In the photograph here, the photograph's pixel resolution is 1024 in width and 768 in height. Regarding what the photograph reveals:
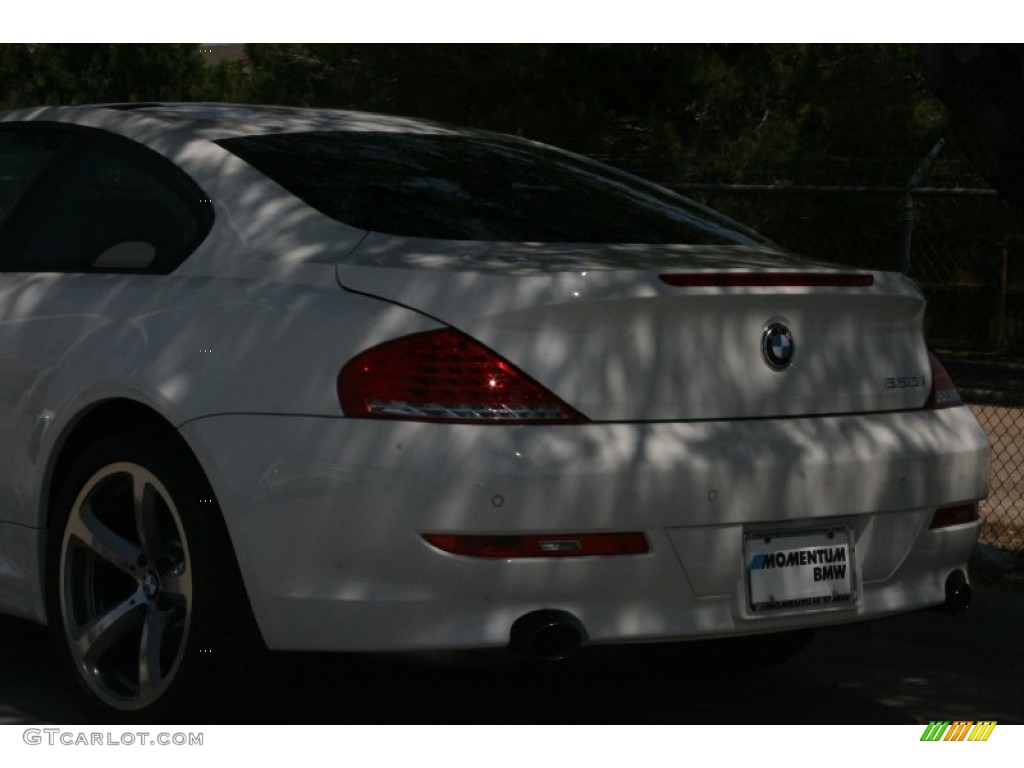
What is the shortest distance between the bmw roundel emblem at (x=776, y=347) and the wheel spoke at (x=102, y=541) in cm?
162

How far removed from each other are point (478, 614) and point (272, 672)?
0.61m

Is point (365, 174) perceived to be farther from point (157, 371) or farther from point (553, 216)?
point (157, 371)

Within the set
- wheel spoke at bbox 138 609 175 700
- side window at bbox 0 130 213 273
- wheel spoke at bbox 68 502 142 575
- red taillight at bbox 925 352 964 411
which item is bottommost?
wheel spoke at bbox 138 609 175 700

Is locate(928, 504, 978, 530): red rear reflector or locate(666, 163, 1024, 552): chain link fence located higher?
locate(928, 504, 978, 530): red rear reflector

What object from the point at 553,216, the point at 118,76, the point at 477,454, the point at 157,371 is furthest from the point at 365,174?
the point at 118,76

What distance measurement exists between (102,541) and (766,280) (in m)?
1.77

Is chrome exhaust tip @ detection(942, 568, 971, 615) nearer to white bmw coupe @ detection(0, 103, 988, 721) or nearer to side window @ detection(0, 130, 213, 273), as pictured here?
white bmw coupe @ detection(0, 103, 988, 721)

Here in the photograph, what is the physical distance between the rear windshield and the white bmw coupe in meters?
0.01

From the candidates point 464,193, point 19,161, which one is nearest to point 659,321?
point 464,193

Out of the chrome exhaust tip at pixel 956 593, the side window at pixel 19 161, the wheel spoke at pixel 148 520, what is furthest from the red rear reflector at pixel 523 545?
the side window at pixel 19 161

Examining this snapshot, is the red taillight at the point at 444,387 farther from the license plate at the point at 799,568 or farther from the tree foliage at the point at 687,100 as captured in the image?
the tree foliage at the point at 687,100

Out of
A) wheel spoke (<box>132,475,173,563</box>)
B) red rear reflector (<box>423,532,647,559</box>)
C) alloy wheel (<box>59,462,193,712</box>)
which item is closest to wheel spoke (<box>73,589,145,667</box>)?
alloy wheel (<box>59,462,193,712</box>)

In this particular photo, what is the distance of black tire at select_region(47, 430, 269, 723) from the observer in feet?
15.4

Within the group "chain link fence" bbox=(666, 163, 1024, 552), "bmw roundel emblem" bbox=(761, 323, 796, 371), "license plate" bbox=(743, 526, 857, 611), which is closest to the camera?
"license plate" bbox=(743, 526, 857, 611)
